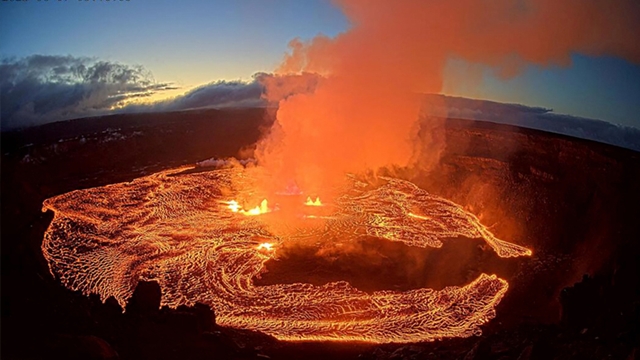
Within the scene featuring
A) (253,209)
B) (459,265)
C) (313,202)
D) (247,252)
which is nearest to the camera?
(247,252)

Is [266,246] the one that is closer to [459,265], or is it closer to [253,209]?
[253,209]

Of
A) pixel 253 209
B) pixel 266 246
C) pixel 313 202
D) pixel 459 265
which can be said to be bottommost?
pixel 266 246

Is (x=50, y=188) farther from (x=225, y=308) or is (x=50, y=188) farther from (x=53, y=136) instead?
(x=225, y=308)

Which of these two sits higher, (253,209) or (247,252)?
(253,209)

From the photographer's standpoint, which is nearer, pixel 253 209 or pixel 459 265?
pixel 459 265

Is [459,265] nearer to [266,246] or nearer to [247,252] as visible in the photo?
[266,246]

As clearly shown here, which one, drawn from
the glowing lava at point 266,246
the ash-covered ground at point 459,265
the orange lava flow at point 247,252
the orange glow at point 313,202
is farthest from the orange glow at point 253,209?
the ash-covered ground at point 459,265

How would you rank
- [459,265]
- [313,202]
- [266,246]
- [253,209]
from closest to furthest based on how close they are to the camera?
[459,265], [266,246], [253,209], [313,202]

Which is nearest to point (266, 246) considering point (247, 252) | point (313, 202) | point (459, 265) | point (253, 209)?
point (247, 252)
